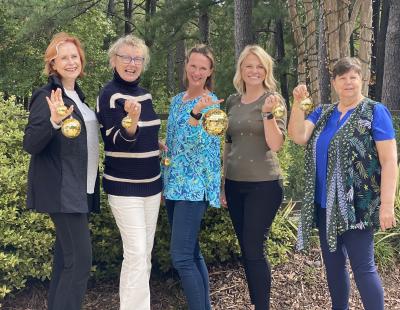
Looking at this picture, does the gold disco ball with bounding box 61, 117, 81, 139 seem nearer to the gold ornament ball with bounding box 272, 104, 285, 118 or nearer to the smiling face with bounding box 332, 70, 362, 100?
the gold ornament ball with bounding box 272, 104, 285, 118

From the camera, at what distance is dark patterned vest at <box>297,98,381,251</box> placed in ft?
10.2

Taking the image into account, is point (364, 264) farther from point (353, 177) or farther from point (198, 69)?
point (198, 69)

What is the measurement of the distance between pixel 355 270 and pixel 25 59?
1978 cm

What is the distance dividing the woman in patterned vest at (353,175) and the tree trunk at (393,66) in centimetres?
940

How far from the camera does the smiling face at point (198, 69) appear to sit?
3445 millimetres

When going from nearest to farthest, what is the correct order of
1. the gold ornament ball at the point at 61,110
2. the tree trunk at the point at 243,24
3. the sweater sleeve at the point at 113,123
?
the gold ornament ball at the point at 61,110, the sweater sleeve at the point at 113,123, the tree trunk at the point at 243,24

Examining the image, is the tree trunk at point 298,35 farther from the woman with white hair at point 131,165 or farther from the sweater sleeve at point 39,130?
the sweater sleeve at point 39,130

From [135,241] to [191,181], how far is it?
0.53 m

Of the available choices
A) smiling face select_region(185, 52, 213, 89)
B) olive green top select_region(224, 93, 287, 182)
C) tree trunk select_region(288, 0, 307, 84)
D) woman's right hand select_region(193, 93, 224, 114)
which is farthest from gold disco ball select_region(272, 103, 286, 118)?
tree trunk select_region(288, 0, 307, 84)

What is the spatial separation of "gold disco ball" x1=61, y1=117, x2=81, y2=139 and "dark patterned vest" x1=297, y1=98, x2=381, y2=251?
1.57 m

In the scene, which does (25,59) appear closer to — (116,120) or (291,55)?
(291,55)

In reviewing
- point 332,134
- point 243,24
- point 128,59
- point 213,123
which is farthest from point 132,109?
point 243,24

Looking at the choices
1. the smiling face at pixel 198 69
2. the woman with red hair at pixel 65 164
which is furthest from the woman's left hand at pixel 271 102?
the woman with red hair at pixel 65 164

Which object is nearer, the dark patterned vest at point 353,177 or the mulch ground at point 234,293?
the dark patterned vest at point 353,177
